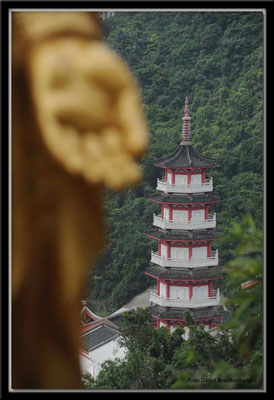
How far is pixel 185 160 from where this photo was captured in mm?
10453

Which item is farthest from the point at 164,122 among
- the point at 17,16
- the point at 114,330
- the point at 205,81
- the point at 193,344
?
the point at 17,16

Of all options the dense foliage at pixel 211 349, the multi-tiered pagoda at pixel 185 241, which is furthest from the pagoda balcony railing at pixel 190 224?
the dense foliage at pixel 211 349

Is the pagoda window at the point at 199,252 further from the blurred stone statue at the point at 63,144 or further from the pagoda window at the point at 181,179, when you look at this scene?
the blurred stone statue at the point at 63,144

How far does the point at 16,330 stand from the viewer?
2.89ft

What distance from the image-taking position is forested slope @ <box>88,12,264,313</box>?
1560 centimetres

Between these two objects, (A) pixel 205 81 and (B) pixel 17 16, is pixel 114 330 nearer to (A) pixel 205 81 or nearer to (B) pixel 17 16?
(B) pixel 17 16

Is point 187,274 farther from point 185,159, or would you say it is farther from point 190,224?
point 185,159

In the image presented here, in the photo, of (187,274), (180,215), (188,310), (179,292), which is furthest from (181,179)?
(188,310)

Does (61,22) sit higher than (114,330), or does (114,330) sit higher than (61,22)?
(61,22)

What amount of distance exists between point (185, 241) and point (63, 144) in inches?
389

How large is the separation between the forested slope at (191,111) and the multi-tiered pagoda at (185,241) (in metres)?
1.80

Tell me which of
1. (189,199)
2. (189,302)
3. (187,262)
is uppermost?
(189,199)

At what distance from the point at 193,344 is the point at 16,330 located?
561 centimetres

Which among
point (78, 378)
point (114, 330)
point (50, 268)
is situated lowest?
point (114, 330)
